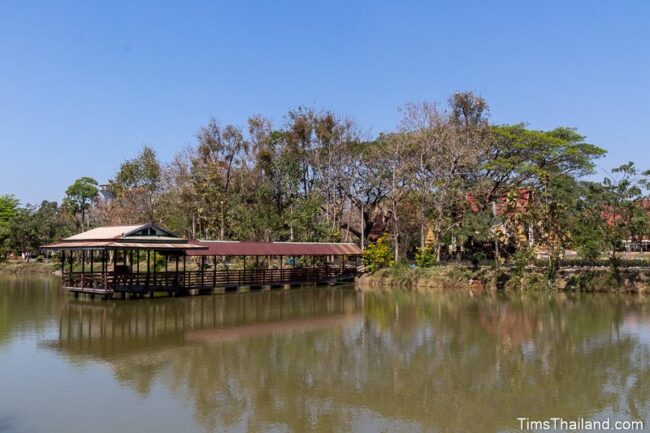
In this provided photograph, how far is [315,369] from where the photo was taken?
12789mm

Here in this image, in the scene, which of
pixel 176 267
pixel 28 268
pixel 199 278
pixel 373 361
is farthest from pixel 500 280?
pixel 28 268

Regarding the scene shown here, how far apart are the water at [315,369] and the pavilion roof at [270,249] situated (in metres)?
7.33

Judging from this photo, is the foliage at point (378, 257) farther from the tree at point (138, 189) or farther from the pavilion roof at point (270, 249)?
the tree at point (138, 189)

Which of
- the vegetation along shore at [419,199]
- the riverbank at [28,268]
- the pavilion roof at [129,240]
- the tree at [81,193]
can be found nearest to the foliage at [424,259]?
the vegetation along shore at [419,199]

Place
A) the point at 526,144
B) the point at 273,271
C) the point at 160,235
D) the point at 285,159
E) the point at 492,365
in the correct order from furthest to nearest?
the point at 285,159 < the point at 526,144 < the point at 273,271 < the point at 160,235 < the point at 492,365

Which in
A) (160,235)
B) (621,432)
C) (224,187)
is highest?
(224,187)

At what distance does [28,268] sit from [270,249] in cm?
2828

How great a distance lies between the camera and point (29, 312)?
2228cm

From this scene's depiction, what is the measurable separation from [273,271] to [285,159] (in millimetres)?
13158

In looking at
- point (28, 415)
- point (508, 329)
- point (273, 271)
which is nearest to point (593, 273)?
point (508, 329)

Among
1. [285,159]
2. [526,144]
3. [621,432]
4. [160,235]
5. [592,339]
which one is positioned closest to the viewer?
[621,432]

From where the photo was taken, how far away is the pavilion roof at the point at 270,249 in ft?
100

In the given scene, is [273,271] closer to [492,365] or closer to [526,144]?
[526,144]

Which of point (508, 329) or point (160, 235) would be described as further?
point (160, 235)
